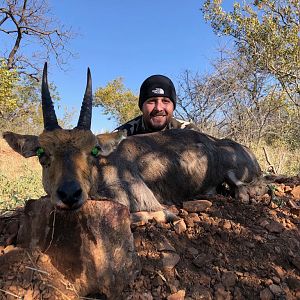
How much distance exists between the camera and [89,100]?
4.50m

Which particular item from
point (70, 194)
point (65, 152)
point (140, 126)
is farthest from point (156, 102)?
point (70, 194)

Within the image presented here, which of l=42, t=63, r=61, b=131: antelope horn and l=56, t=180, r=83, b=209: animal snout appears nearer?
l=56, t=180, r=83, b=209: animal snout

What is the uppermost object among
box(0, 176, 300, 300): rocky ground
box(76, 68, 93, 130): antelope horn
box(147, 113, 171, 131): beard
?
box(147, 113, 171, 131): beard

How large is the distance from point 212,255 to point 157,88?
14.7 feet

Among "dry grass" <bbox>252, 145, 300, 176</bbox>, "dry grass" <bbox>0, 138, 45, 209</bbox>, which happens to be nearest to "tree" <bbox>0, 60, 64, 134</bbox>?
"dry grass" <bbox>0, 138, 45, 209</bbox>

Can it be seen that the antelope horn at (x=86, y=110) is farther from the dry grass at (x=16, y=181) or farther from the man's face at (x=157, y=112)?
the man's face at (x=157, y=112)

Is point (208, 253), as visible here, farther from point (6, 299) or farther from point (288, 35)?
point (288, 35)

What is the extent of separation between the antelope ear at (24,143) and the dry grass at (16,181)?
65 centimetres

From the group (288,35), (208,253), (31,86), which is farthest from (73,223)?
(31,86)

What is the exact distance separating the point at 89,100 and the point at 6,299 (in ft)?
7.62

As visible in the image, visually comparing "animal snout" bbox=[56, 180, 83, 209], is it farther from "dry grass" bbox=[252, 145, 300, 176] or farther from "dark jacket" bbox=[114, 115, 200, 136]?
"dry grass" bbox=[252, 145, 300, 176]

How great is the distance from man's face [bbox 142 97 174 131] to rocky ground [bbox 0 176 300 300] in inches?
119

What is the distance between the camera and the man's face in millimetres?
7742

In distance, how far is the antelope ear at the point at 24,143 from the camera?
15.0 feet
